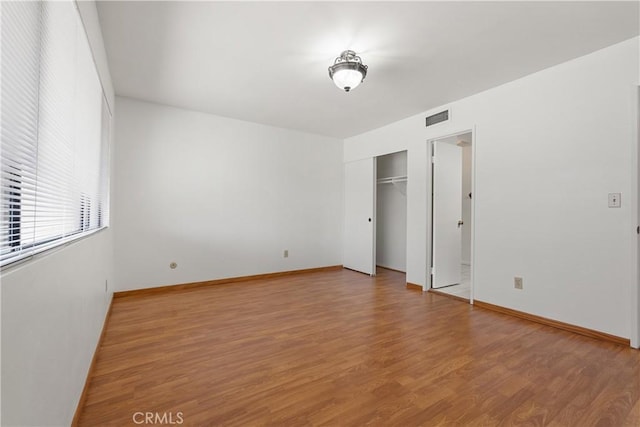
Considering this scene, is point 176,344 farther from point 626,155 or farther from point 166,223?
point 626,155

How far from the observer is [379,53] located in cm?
254

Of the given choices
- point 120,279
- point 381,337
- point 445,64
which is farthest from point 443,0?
point 120,279

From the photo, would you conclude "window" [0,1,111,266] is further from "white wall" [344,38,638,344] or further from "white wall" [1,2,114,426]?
"white wall" [344,38,638,344]

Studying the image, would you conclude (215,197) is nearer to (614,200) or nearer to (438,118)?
(438,118)

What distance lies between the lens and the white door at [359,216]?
16.6ft

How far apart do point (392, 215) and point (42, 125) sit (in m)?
5.24

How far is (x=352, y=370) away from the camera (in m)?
1.96

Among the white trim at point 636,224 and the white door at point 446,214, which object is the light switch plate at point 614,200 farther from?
the white door at point 446,214

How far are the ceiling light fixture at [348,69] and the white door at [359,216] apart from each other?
2549mm

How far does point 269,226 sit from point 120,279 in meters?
2.13

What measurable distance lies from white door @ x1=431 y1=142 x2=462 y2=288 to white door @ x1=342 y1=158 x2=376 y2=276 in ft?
4.05

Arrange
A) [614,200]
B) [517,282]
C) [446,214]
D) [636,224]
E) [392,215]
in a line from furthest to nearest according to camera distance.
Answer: [392,215] < [446,214] < [517,282] < [614,200] < [636,224]

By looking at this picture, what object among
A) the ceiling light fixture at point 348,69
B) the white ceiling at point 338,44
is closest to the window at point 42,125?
the white ceiling at point 338,44

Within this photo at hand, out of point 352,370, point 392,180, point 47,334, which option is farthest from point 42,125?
point 392,180
